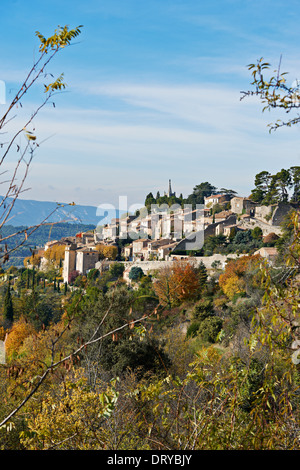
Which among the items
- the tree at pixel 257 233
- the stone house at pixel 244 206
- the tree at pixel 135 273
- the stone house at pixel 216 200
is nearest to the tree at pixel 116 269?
the tree at pixel 135 273

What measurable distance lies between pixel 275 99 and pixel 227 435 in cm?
205

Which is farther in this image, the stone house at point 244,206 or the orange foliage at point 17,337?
the stone house at point 244,206

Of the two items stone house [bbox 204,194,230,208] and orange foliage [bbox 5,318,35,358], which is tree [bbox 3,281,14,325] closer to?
orange foliage [bbox 5,318,35,358]

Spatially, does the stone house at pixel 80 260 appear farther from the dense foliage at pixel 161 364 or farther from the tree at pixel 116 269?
the tree at pixel 116 269

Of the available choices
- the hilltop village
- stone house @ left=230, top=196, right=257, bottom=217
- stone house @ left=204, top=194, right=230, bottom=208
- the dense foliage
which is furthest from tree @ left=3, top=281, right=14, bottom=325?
stone house @ left=204, top=194, right=230, bottom=208

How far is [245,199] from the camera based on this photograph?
46625 mm

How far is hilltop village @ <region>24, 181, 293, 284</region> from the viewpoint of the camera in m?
39.7

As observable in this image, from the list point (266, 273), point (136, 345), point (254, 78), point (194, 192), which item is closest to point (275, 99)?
point (254, 78)

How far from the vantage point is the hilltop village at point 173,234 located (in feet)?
130

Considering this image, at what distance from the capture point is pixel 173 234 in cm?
4866

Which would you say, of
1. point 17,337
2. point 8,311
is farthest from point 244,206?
point 17,337

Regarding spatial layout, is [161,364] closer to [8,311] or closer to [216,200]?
[8,311]

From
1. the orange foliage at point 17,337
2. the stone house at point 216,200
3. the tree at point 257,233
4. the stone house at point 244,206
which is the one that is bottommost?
the orange foliage at point 17,337

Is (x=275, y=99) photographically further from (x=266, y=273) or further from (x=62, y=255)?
(x=62, y=255)
